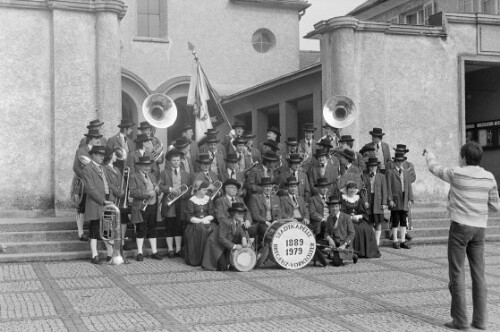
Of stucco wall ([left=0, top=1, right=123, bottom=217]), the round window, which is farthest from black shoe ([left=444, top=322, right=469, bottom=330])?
the round window

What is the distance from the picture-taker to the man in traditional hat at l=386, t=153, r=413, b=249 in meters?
13.8

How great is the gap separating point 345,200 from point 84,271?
4974 mm

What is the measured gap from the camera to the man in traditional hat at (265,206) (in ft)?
40.4

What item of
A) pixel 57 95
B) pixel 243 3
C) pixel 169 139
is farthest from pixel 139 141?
pixel 243 3

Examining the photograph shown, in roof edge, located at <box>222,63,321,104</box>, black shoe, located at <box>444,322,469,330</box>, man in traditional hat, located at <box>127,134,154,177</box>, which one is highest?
roof edge, located at <box>222,63,321,104</box>

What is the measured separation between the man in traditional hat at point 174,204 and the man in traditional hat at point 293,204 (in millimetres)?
1812

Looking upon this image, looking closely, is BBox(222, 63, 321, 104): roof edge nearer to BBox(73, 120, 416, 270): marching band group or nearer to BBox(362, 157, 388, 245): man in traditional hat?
BBox(73, 120, 416, 270): marching band group

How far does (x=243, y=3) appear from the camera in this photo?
26312mm

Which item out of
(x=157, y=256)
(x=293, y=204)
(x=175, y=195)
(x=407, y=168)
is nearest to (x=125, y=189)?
(x=175, y=195)

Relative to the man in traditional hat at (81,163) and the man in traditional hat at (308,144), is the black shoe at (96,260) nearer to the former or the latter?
the man in traditional hat at (81,163)

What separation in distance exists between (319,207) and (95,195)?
410cm

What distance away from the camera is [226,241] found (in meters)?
11.5

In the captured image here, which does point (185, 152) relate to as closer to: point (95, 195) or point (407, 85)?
point (95, 195)

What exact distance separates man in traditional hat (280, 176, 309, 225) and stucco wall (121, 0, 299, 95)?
1343 cm
